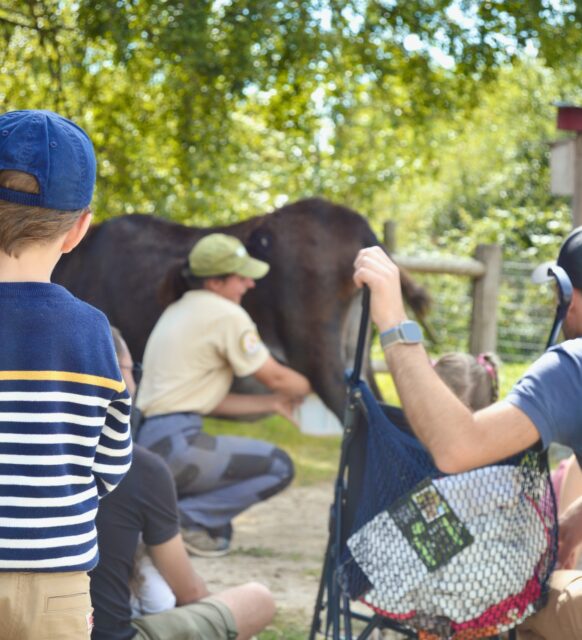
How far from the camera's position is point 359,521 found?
2631mm

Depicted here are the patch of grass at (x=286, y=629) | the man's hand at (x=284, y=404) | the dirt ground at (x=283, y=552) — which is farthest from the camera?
the man's hand at (x=284, y=404)

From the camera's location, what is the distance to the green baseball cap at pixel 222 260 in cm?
477

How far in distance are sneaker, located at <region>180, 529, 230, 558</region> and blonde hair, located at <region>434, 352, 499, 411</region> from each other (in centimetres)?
220

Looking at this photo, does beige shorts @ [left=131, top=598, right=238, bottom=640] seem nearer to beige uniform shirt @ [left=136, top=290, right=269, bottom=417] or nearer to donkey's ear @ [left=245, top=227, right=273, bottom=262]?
beige uniform shirt @ [left=136, top=290, right=269, bottom=417]

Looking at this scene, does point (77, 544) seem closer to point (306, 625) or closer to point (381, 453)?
point (381, 453)

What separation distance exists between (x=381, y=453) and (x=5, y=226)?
3.82 ft

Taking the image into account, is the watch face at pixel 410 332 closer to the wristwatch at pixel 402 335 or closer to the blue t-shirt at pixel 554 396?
the wristwatch at pixel 402 335

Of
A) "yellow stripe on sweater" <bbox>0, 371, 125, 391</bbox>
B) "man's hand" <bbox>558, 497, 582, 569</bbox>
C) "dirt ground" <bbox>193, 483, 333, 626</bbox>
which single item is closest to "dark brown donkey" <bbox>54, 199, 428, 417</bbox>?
"dirt ground" <bbox>193, 483, 333, 626</bbox>

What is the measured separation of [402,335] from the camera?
2.22 meters

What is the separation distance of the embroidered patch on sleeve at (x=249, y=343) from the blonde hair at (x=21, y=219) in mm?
2870

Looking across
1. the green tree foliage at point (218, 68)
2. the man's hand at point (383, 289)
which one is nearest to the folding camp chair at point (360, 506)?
the man's hand at point (383, 289)

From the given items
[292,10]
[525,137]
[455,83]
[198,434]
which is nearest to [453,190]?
[525,137]

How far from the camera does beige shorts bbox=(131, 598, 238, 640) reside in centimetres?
265

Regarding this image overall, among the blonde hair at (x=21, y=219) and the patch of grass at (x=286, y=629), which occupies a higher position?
the blonde hair at (x=21, y=219)
